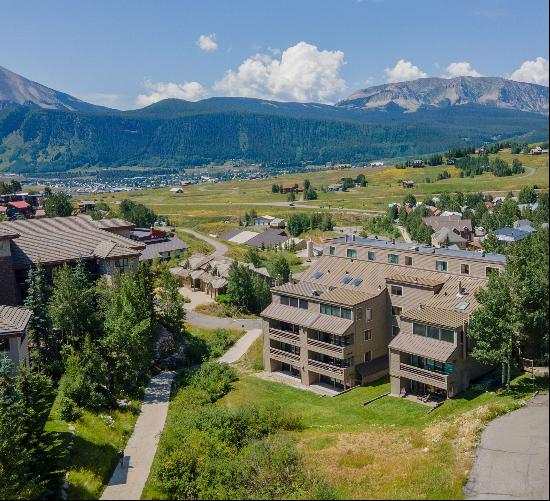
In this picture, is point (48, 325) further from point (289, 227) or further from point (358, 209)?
point (358, 209)

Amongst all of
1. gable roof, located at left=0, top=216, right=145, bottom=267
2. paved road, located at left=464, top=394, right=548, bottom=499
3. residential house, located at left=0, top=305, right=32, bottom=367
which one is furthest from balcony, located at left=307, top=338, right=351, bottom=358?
residential house, located at left=0, top=305, right=32, bottom=367

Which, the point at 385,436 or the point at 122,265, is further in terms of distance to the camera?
the point at 122,265

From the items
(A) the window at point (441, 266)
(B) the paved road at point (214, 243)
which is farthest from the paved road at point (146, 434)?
(B) the paved road at point (214, 243)

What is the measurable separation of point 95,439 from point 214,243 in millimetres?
89761

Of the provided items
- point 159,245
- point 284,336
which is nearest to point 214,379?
point 284,336

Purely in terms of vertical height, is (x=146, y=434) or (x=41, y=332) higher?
(x=41, y=332)

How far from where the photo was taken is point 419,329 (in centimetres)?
3878

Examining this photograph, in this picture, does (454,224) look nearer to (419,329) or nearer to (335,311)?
(335,311)

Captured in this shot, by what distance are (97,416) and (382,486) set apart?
969 inches

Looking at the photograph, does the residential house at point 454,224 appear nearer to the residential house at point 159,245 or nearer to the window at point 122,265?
the residential house at point 159,245

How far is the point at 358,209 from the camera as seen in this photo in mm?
166500

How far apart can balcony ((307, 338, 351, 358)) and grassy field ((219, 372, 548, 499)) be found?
2999mm

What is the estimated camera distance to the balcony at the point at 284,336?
1786 inches

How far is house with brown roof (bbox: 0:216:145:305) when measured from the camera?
46.4m
